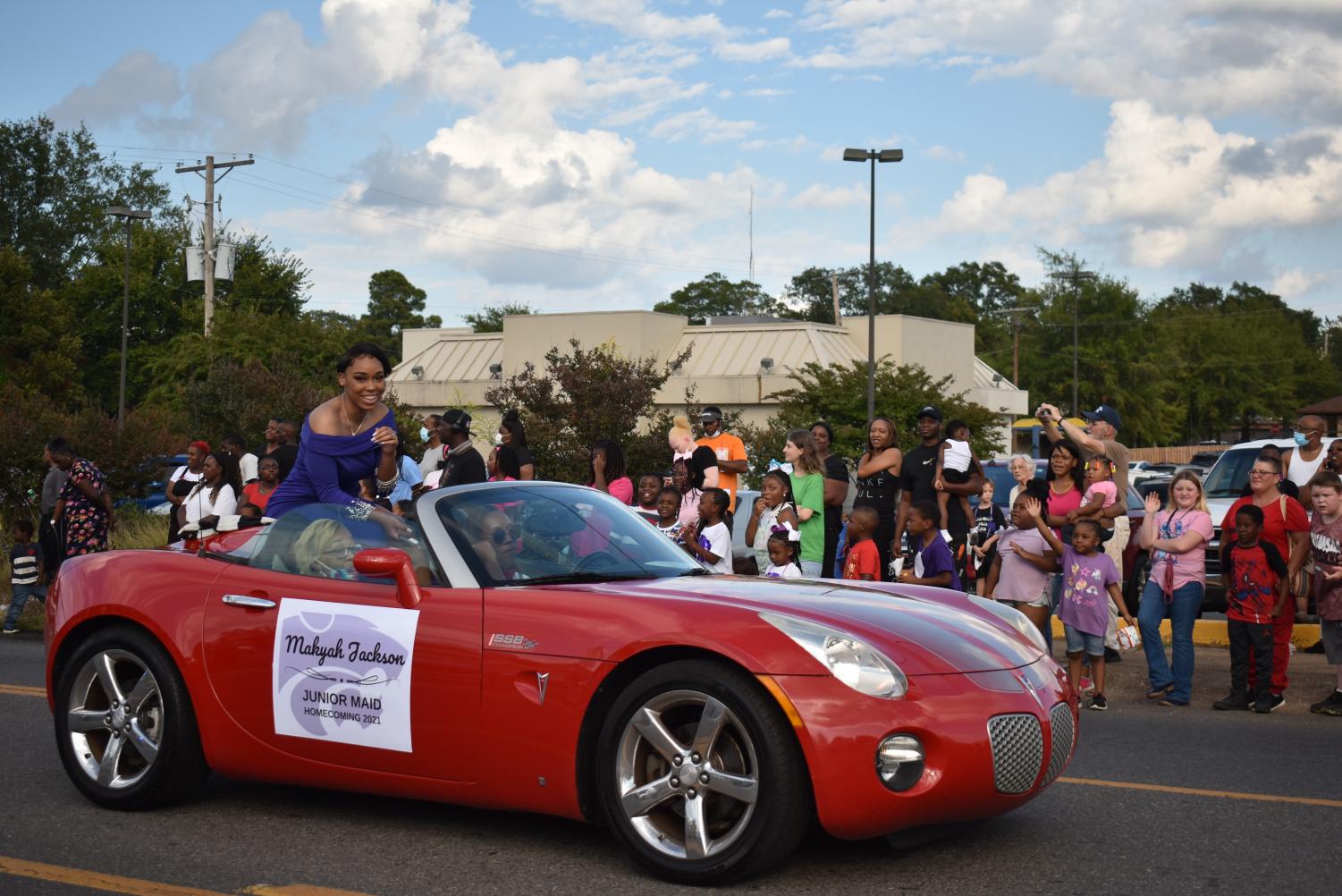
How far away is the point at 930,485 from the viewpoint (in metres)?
11.1

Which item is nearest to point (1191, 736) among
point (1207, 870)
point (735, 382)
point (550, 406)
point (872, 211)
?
point (1207, 870)

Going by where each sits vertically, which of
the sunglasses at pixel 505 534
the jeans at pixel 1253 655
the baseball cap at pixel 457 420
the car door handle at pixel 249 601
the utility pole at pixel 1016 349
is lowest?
the jeans at pixel 1253 655

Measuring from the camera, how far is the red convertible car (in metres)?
4.64

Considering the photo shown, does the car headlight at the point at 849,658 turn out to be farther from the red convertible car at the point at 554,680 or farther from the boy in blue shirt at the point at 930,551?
the boy in blue shirt at the point at 930,551

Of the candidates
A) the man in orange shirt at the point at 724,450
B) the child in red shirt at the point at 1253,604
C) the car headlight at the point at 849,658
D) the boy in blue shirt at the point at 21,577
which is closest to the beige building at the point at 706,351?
the boy in blue shirt at the point at 21,577

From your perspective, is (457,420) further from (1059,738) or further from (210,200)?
(210,200)

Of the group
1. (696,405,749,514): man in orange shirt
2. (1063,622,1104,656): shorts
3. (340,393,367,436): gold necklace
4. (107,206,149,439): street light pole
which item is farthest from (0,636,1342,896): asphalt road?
(107,206,149,439): street light pole

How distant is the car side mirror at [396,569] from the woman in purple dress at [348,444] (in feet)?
3.03

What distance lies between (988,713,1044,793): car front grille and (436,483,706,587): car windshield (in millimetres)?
1561

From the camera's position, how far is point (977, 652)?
197 inches

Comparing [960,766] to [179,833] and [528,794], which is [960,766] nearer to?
[528,794]

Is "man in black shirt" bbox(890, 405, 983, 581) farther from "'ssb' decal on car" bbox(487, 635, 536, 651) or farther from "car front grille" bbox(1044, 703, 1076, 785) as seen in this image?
"'ssb' decal on car" bbox(487, 635, 536, 651)

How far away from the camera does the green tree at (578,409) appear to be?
2162 centimetres

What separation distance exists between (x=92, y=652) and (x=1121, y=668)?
7.52m
